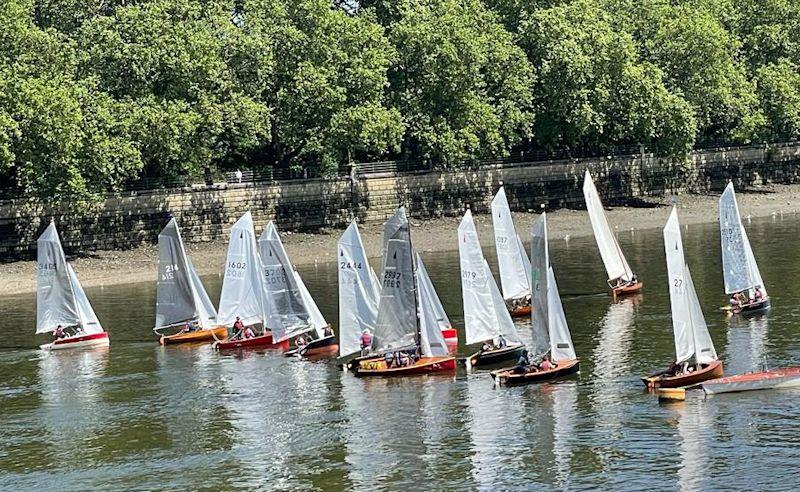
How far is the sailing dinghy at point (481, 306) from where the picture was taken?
70.4 m

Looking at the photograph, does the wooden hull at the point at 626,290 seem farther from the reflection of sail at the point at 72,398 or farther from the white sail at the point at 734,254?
the reflection of sail at the point at 72,398

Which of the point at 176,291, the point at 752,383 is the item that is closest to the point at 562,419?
the point at 752,383

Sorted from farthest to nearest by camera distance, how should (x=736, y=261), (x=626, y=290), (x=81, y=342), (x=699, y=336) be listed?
1. (x=626, y=290)
2. (x=736, y=261)
3. (x=81, y=342)
4. (x=699, y=336)

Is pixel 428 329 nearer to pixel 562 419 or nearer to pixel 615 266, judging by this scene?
pixel 562 419

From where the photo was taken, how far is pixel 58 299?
8381 centimetres

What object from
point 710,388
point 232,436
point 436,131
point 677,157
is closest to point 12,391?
point 232,436

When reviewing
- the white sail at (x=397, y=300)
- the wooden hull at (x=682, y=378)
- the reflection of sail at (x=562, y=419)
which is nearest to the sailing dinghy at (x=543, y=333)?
the reflection of sail at (x=562, y=419)

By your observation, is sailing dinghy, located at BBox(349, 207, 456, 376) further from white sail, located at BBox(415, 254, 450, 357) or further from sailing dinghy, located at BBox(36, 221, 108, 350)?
sailing dinghy, located at BBox(36, 221, 108, 350)

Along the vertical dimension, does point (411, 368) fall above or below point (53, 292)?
below

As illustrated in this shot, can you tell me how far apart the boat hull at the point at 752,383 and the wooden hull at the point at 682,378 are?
1069 mm

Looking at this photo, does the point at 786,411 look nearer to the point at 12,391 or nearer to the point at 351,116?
the point at 12,391

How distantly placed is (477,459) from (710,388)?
39.9ft

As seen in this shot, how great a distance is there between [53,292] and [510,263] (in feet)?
89.9

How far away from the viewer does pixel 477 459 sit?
52125 millimetres
